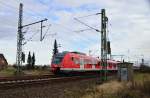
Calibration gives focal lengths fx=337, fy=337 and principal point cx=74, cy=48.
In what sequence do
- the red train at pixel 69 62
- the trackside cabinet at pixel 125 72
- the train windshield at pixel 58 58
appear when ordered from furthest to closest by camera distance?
the train windshield at pixel 58 58 < the red train at pixel 69 62 < the trackside cabinet at pixel 125 72

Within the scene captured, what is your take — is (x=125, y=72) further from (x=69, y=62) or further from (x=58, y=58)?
(x=58, y=58)

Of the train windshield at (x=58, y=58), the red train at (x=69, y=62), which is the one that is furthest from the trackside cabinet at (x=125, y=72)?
the train windshield at (x=58, y=58)

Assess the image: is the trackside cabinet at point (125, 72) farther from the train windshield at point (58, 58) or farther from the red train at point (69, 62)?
the train windshield at point (58, 58)

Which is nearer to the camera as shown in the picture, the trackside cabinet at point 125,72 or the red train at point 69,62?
the trackside cabinet at point 125,72

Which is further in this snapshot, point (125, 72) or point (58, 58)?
point (58, 58)

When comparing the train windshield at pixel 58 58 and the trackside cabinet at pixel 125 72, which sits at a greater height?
the train windshield at pixel 58 58

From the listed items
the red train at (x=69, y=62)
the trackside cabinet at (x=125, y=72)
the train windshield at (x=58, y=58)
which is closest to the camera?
the trackside cabinet at (x=125, y=72)

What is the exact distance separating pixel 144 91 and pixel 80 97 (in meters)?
3.47

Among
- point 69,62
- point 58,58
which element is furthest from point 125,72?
point 58,58

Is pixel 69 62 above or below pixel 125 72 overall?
above

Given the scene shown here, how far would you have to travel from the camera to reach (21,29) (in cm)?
3894

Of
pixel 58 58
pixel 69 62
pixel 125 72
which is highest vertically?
pixel 58 58

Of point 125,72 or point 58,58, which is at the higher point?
point 58,58

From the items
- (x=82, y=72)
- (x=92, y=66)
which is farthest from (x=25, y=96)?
(x=92, y=66)
